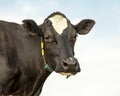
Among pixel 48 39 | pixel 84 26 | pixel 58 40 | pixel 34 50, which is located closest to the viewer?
pixel 58 40

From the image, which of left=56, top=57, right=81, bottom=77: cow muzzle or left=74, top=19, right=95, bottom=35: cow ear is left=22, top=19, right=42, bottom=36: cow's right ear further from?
left=56, top=57, right=81, bottom=77: cow muzzle

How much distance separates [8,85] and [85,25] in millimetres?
2989

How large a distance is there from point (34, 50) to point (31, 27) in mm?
847

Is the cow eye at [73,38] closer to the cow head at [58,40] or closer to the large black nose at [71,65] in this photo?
the cow head at [58,40]

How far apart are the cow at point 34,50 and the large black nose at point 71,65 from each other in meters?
0.07

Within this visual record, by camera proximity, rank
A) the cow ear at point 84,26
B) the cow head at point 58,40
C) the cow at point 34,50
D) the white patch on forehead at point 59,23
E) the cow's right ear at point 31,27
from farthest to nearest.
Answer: the cow ear at point 84,26 < the cow's right ear at point 31,27 < the white patch on forehead at point 59,23 < the cow at point 34,50 < the cow head at point 58,40

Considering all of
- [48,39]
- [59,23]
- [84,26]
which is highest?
[59,23]

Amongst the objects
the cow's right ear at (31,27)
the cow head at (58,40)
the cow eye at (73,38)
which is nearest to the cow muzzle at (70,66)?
the cow head at (58,40)

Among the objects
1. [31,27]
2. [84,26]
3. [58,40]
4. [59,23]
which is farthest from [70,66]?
[84,26]

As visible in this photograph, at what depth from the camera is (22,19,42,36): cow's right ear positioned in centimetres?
1307

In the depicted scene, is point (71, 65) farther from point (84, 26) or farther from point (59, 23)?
point (84, 26)

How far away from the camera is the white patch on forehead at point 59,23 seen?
1262cm

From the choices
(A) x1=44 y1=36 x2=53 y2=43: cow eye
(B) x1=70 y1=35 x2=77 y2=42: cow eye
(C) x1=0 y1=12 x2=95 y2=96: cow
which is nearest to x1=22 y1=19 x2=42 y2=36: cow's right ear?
(C) x1=0 y1=12 x2=95 y2=96: cow

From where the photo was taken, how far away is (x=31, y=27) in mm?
13195
